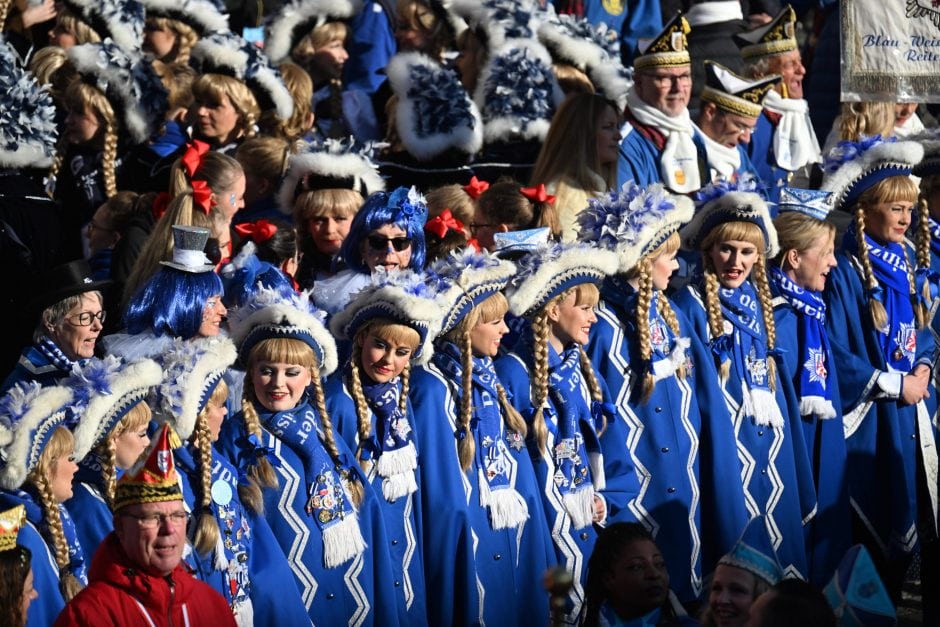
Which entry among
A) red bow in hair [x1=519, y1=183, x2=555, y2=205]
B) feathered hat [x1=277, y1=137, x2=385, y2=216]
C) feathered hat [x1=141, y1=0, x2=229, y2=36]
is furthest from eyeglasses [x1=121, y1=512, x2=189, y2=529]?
feathered hat [x1=141, y1=0, x2=229, y2=36]

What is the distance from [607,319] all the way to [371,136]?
10.8ft

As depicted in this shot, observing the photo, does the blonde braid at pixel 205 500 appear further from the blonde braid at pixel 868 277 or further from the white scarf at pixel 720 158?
the white scarf at pixel 720 158

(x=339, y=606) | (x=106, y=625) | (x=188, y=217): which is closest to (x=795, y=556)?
(x=339, y=606)

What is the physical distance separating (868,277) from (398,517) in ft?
11.9

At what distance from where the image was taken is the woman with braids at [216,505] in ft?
22.2

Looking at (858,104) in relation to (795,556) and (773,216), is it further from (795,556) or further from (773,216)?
(795,556)

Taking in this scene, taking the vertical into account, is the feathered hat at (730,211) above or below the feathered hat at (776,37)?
below

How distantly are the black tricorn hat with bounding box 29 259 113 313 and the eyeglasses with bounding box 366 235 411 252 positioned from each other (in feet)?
4.13

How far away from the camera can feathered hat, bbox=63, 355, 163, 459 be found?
647 cm

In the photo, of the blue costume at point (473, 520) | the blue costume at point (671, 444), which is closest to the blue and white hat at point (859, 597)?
the blue costume at point (473, 520)

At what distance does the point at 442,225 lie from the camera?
29.1 ft

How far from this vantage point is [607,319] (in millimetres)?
8734

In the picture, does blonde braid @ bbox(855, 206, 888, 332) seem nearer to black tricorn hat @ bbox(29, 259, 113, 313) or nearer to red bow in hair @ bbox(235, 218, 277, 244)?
red bow in hair @ bbox(235, 218, 277, 244)

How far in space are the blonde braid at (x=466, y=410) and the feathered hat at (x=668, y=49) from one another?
3164 millimetres
